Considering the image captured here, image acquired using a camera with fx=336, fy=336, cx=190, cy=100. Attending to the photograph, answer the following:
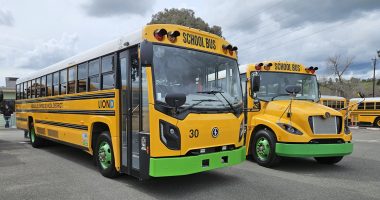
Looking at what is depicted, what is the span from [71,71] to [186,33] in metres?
3.83

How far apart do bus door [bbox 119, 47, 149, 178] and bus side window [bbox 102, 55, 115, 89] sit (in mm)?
343

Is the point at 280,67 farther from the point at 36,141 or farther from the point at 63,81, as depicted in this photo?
the point at 36,141

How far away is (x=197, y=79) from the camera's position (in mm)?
5672

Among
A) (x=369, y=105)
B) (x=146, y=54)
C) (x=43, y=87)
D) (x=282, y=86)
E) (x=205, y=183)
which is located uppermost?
(x=146, y=54)

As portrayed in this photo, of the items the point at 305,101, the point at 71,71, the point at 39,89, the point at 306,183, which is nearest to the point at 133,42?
the point at 71,71

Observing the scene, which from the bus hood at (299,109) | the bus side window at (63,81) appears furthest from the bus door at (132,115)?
the bus hood at (299,109)

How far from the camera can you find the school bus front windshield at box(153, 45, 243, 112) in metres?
5.29

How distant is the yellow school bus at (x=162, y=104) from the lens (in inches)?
201

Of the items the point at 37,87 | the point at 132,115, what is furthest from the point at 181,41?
the point at 37,87

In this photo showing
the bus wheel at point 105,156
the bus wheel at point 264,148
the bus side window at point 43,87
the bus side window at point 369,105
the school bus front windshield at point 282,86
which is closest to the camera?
the bus wheel at point 105,156

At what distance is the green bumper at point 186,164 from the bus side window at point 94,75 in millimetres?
2642

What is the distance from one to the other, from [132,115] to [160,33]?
145cm

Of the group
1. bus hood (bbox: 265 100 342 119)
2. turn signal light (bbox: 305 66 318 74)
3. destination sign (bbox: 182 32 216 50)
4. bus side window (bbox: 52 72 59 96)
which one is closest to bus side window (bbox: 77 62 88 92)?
bus side window (bbox: 52 72 59 96)

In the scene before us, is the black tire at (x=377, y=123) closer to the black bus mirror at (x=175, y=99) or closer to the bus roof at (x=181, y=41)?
the bus roof at (x=181, y=41)
